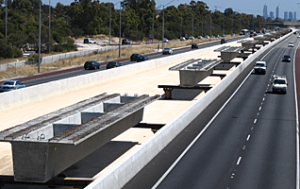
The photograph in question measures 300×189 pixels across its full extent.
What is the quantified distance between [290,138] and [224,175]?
8950mm

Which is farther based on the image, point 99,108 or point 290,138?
point 290,138

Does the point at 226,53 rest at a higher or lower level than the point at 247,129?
higher

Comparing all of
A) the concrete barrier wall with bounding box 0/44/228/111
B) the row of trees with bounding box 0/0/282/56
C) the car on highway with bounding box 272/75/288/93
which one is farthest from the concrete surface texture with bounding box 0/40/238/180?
the row of trees with bounding box 0/0/282/56

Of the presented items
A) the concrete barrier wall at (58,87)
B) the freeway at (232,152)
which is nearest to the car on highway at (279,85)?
the freeway at (232,152)

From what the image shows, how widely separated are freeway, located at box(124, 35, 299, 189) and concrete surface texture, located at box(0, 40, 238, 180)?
329 cm

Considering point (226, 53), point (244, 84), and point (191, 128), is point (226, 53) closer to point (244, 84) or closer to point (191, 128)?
point (244, 84)

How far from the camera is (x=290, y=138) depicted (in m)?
26.5

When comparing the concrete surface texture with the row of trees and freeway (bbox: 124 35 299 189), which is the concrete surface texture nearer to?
Answer: freeway (bbox: 124 35 299 189)

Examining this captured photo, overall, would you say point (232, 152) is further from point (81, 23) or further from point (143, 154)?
point (81, 23)

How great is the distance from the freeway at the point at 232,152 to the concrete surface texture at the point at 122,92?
3.29 m

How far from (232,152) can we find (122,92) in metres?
22.8

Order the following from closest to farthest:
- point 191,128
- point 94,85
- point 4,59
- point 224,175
→ 1. point 224,175
2. point 191,128
3. point 94,85
4. point 4,59

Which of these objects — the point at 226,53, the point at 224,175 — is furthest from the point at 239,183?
the point at 226,53

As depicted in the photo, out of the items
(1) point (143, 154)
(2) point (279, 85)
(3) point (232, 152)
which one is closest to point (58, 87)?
(2) point (279, 85)
